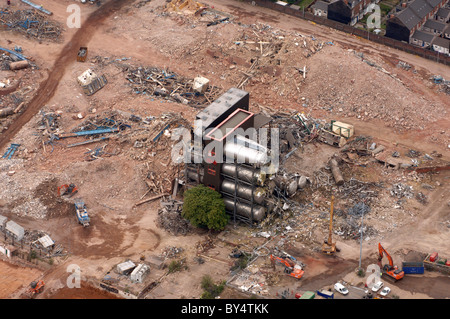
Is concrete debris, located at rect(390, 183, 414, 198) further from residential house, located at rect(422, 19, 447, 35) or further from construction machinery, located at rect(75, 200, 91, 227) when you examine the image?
Answer: residential house, located at rect(422, 19, 447, 35)

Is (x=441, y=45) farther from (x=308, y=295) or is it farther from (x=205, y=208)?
(x=308, y=295)

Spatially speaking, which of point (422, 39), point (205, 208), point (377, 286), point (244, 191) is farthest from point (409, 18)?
point (377, 286)

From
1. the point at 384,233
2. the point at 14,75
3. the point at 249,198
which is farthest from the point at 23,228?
the point at 384,233

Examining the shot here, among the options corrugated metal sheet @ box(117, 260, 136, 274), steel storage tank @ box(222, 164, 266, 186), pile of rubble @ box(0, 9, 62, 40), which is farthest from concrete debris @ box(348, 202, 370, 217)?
pile of rubble @ box(0, 9, 62, 40)

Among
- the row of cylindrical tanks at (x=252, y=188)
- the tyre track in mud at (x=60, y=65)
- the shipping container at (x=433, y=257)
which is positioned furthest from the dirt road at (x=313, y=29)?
the shipping container at (x=433, y=257)

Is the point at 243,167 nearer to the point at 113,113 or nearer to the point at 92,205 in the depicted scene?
the point at 92,205
